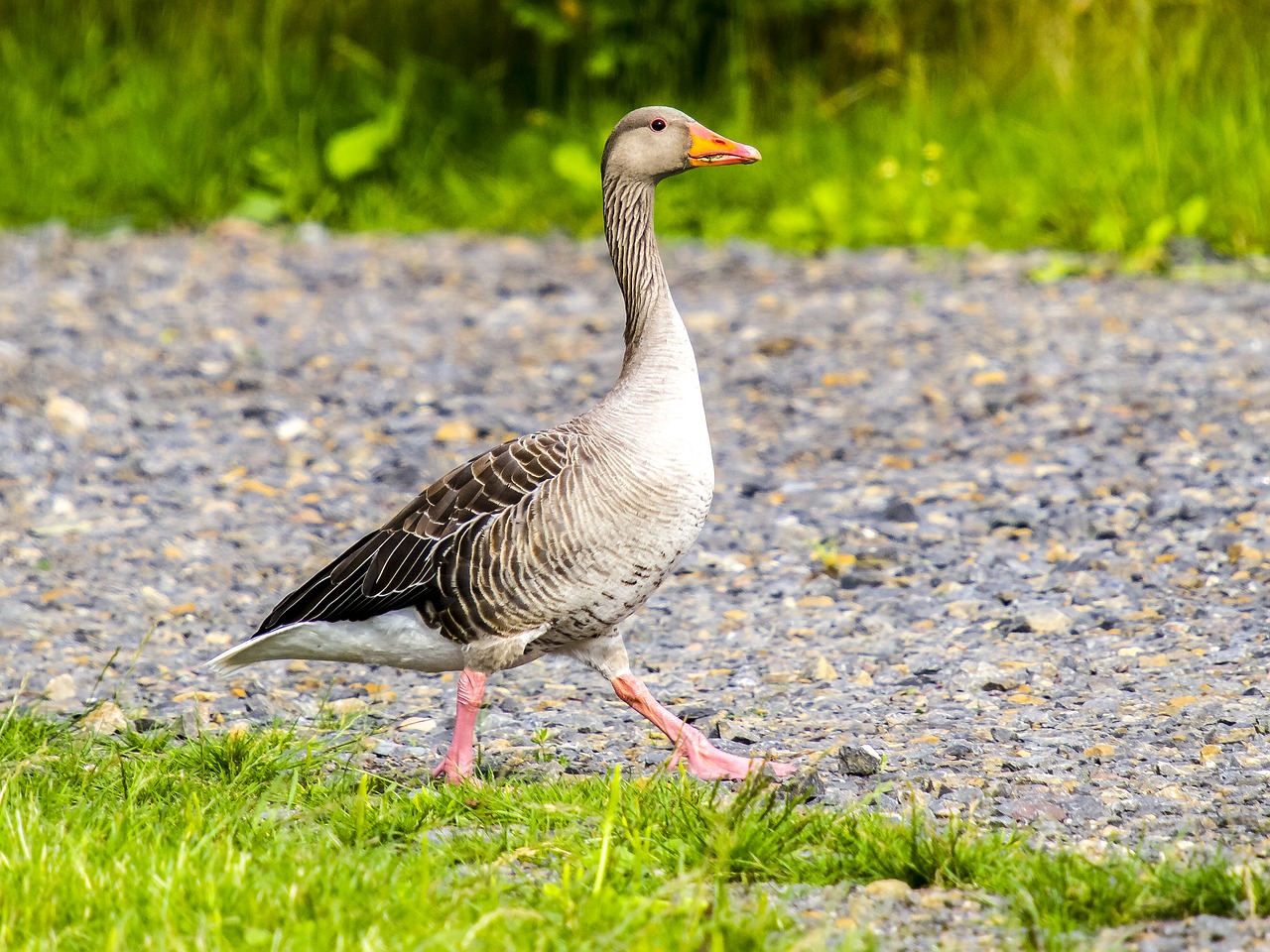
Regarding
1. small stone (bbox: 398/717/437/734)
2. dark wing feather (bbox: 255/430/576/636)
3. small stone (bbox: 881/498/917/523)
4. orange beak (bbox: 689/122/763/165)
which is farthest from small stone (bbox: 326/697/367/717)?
small stone (bbox: 881/498/917/523)

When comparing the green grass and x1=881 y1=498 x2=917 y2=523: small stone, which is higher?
x1=881 y1=498 x2=917 y2=523: small stone

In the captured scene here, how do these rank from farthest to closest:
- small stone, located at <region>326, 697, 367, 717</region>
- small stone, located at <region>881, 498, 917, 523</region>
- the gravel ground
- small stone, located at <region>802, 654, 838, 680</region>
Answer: small stone, located at <region>881, 498, 917, 523</region> < small stone, located at <region>802, 654, 838, 680</region> < small stone, located at <region>326, 697, 367, 717</region> < the gravel ground

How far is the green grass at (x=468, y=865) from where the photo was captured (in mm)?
3121

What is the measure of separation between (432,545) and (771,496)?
2.86 m

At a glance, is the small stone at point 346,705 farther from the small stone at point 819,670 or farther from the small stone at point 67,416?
the small stone at point 67,416

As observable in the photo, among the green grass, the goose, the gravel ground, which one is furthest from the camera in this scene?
the gravel ground

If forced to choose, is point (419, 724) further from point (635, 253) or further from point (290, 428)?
point (290, 428)

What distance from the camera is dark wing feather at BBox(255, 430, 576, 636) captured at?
4.31 metres

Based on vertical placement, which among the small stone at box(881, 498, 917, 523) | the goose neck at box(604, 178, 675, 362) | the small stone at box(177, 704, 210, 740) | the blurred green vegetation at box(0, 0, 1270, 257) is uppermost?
the blurred green vegetation at box(0, 0, 1270, 257)

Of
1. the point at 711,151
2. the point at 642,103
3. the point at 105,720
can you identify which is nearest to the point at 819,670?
the point at 711,151

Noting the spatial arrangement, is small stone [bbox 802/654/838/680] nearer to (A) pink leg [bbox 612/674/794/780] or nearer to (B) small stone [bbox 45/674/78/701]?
(A) pink leg [bbox 612/674/794/780]

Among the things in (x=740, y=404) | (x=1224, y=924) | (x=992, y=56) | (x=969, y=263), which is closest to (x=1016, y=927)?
(x=1224, y=924)

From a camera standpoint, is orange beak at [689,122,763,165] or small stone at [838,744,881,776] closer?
small stone at [838,744,881,776]

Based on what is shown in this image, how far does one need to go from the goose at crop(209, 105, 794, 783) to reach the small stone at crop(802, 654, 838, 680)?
81cm
